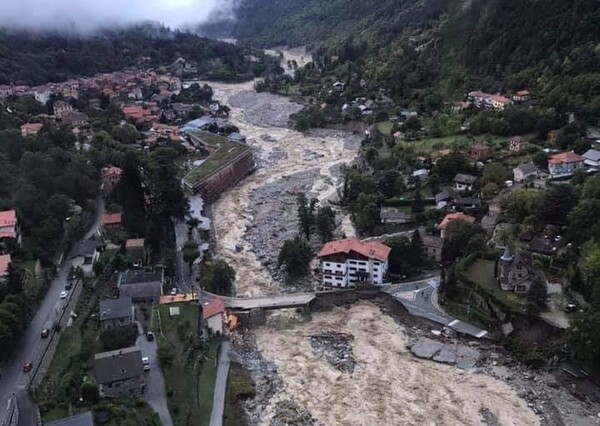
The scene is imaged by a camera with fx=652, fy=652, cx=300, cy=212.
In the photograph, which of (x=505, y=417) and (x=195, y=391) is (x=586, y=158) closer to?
(x=505, y=417)

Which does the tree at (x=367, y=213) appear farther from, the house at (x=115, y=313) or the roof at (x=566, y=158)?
the house at (x=115, y=313)

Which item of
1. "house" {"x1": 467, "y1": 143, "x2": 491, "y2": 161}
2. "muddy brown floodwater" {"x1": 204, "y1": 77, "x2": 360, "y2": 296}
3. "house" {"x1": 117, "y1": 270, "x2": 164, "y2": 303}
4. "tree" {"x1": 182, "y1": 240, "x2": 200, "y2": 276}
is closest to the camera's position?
"house" {"x1": 117, "y1": 270, "x2": 164, "y2": 303}

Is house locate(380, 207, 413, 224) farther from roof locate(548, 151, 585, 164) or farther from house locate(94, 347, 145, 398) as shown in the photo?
house locate(94, 347, 145, 398)

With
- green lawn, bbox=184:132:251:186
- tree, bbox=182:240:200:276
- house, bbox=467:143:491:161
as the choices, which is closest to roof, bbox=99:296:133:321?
tree, bbox=182:240:200:276

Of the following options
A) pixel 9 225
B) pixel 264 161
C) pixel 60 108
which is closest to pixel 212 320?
pixel 9 225

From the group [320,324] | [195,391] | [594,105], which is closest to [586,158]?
[594,105]

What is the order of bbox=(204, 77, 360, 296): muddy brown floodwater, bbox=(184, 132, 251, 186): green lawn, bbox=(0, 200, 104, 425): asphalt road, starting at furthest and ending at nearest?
1. bbox=(184, 132, 251, 186): green lawn
2. bbox=(204, 77, 360, 296): muddy brown floodwater
3. bbox=(0, 200, 104, 425): asphalt road

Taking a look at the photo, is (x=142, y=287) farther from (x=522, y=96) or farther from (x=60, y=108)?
(x=522, y=96)
